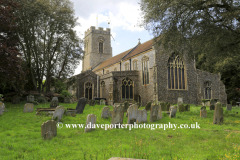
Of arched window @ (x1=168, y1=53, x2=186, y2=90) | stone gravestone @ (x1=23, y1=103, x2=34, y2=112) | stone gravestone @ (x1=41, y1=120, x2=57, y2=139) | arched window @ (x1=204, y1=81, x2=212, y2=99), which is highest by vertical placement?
arched window @ (x1=168, y1=53, x2=186, y2=90)

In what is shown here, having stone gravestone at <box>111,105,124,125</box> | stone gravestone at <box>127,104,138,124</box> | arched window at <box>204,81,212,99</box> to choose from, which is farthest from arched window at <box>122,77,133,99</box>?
stone gravestone at <box>111,105,124,125</box>

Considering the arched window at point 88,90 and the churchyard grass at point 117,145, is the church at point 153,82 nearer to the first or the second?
the arched window at point 88,90

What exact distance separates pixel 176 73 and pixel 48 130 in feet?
63.0

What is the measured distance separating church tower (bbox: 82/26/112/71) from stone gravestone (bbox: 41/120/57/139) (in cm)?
3502

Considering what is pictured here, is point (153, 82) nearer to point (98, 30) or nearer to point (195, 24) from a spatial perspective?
point (195, 24)

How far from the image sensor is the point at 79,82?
987 inches

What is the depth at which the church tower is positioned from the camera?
1630 inches

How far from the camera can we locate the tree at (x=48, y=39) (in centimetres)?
1722

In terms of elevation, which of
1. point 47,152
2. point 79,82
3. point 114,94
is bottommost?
point 47,152

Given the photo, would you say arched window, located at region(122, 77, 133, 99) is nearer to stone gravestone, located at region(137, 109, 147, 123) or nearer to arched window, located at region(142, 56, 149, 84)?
arched window, located at region(142, 56, 149, 84)

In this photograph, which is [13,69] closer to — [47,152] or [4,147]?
[4,147]

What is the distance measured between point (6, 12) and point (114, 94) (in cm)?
1353

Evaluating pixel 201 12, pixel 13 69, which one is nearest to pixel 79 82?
pixel 13 69

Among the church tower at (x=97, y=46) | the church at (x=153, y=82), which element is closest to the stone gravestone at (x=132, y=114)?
the church at (x=153, y=82)
